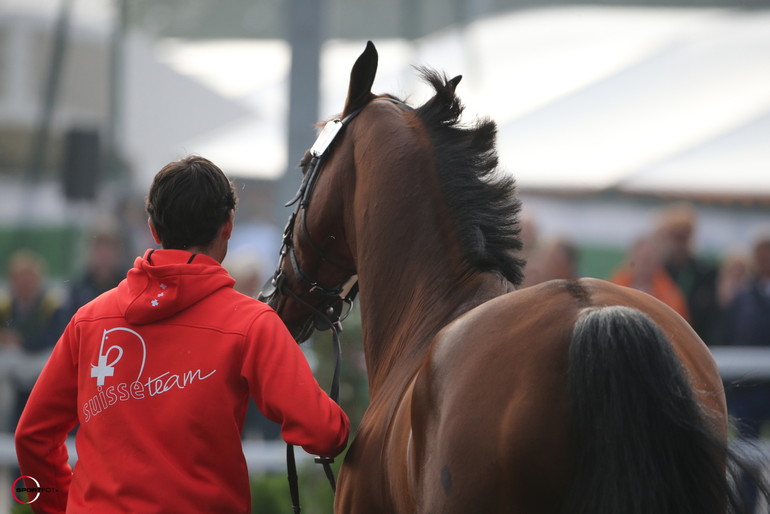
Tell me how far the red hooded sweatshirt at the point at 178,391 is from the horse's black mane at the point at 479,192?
2.05ft

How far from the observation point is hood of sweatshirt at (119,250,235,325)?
253cm

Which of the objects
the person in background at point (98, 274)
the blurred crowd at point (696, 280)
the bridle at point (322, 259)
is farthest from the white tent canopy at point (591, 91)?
the bridle at point (322, 259)

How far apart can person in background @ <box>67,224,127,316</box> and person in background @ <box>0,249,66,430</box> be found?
0.43 ft

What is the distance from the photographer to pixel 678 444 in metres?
2.06

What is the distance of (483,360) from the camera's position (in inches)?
88.1

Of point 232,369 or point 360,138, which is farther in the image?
point 360,138

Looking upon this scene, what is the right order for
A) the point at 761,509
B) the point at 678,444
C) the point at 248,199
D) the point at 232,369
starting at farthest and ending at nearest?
the point at 248,199 → the point at 232,369 → the point at 761,509 → the point at 678,444

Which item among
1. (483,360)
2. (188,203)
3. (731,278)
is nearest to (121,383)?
(188,203)

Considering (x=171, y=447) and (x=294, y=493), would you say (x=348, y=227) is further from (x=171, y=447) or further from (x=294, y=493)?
(x=171, y=447)

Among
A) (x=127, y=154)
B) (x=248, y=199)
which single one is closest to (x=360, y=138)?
(x=248, y=199)

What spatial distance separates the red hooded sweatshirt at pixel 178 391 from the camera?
8.14ft

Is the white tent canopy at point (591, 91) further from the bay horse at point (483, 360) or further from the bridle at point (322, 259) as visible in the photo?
the bay horse at point (483, 360)

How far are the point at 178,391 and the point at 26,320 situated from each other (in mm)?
5265

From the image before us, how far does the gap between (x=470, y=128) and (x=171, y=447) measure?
4.15ft
